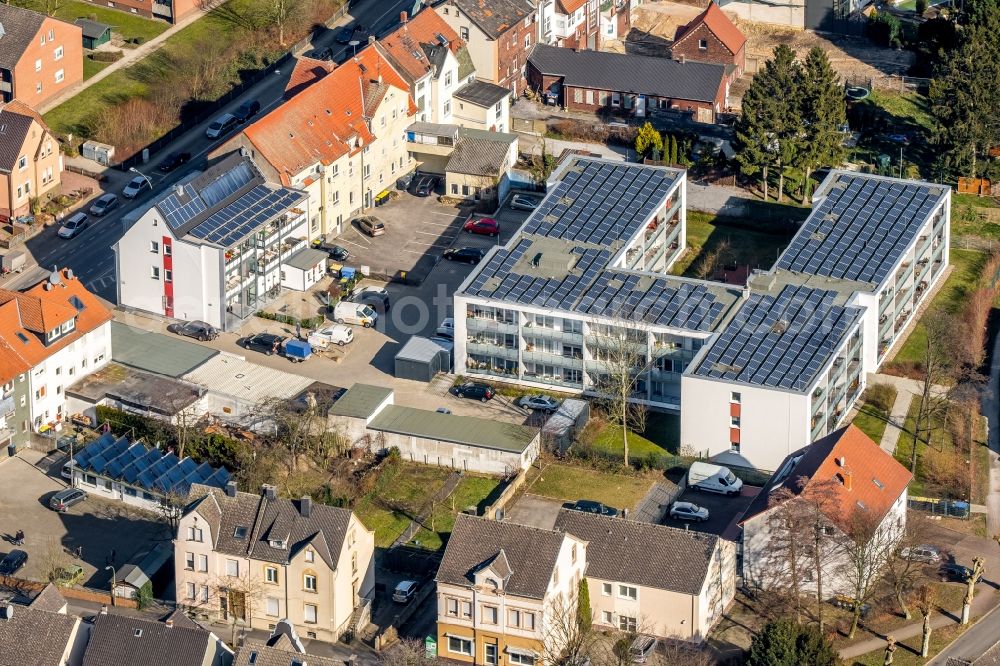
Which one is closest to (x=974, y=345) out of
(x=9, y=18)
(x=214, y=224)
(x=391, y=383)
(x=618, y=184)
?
(x=618, y=184)

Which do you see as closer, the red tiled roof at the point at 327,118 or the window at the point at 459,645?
the window at the point at 459,645

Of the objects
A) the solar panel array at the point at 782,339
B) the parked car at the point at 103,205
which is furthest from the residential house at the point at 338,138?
the solar panel array at the point at 782,339

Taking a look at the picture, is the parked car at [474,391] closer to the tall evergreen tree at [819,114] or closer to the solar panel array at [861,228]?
the solar panel array at [861,228]

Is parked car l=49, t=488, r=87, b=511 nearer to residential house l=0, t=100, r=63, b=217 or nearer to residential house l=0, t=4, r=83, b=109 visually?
residential house l=0, t=100, r=63, b=217

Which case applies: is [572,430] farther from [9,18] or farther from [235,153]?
[9,18]

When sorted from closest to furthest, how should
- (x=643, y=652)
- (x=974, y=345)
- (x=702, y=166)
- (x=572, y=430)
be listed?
(x=643, y=652), (x=572, y=430), (x=974, y=345), (x=702, y=166)

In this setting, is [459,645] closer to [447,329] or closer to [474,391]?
[474,391]
